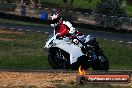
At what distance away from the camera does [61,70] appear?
15.5 meters

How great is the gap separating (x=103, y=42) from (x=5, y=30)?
927cm

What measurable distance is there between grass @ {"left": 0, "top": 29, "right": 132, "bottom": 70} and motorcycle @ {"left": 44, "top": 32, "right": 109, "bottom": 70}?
474cm

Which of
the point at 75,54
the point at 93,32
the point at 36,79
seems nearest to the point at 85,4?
the point at 93,32

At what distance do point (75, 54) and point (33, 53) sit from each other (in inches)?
489

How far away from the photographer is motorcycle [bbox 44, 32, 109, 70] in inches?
635

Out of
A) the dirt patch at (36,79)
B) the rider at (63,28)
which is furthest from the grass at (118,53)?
the dirt patch at (36,79)

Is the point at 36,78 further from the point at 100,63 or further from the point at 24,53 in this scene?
the point at 24,53

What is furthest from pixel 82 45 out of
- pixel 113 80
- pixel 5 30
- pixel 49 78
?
pixel 5 30

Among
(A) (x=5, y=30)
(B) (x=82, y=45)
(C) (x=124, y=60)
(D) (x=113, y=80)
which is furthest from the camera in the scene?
(A) (x=5, y=30)

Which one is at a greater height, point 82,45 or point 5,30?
point 82,45

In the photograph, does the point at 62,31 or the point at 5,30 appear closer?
the point at 62,31

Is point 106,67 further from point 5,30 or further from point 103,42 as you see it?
point 5,30

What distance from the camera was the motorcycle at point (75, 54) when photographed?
52.9 feet

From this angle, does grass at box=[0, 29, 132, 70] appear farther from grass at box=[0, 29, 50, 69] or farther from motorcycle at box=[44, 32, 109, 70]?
motorcycle at box=[44, 32, 109, 70]
